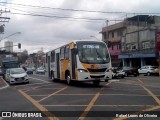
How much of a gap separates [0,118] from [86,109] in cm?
306

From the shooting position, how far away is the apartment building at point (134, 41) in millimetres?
56625

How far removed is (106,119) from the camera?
10227 millimetres

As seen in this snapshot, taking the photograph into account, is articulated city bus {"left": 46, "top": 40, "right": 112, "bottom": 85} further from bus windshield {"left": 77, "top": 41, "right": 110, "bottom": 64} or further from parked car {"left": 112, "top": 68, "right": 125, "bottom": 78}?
parked car {"left": 112, "top": 68, "right": 125, "bottom": 78}

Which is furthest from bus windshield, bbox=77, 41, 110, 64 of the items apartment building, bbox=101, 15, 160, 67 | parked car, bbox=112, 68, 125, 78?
apartment building, bbox=101, 15, 160, 67

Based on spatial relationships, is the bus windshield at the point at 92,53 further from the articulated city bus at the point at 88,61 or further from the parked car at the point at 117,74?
the parked car at the point at 117,74

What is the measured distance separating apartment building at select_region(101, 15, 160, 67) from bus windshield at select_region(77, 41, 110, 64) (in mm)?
31660

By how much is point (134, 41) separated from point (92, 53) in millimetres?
40945

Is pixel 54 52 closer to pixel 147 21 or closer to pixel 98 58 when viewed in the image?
pixel 98 58

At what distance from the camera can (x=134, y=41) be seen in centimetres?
6284

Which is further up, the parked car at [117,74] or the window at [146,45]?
the window at [146,45]

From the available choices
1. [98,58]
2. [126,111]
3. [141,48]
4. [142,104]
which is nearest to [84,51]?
[98,58]

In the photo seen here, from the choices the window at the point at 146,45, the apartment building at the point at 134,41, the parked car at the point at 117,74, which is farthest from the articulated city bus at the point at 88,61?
the window at the point at 146,45

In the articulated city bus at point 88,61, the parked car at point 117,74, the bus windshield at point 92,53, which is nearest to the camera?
the articulated city bus at point 88,61

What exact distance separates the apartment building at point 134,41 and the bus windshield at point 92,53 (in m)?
31.7
